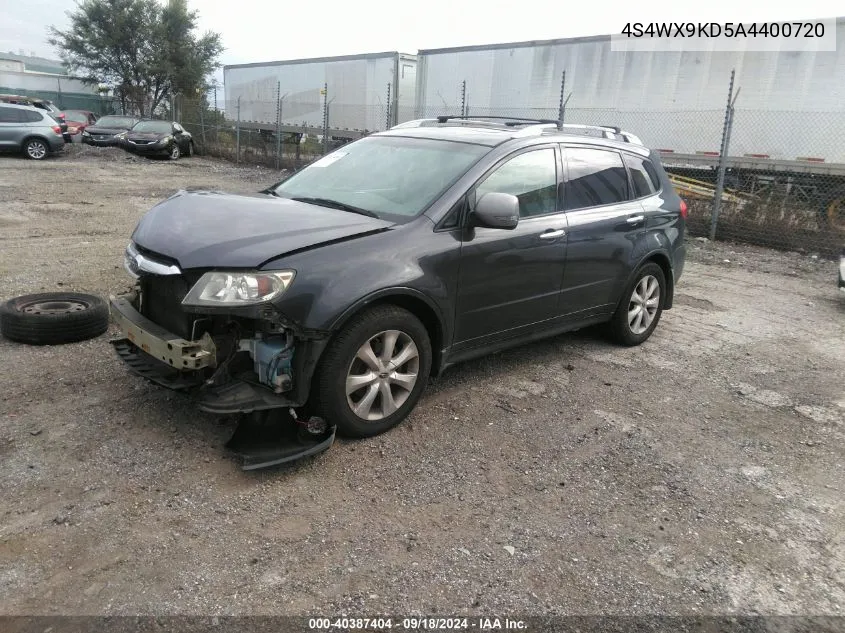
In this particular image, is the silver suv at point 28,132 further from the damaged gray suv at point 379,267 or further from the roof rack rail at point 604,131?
the roof rack rail at point 604,131

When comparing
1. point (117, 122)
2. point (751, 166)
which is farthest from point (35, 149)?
point (751, 166)

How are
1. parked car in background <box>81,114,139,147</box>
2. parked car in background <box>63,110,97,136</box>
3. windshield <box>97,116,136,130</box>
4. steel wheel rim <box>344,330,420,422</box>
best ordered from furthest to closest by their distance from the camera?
parked car in background <box>63,110,97,136</box> < windshield <box>97,116,136,130</box> < parked car in background <box>81,114,139,147</box> < steel wheel rim <box>344,330,420,422</box>

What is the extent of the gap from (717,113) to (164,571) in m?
13.3

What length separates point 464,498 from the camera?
3.24 meters

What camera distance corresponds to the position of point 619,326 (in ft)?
17.8

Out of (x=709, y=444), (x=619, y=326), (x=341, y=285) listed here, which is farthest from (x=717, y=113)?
(x=341, y=285)

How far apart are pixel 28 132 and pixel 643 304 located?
19.4m

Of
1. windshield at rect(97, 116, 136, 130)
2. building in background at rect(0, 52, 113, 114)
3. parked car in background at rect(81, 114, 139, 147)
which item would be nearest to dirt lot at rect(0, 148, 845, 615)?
parked car in background at rect(81, 114, 139, 147)

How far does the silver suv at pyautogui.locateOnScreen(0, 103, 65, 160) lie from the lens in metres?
18.6

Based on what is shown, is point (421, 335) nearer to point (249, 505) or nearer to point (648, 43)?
point (249, 505)

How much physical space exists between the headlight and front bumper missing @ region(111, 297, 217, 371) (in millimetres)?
229

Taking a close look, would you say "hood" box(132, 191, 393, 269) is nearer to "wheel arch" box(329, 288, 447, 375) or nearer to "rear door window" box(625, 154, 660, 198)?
"wheel arch" box(329, 288, 447, 375)

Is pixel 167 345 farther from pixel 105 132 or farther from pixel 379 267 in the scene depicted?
pixel 105 132

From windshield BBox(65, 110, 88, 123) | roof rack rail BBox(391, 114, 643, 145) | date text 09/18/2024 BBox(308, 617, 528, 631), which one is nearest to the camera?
date text 09/18/2024 BBox(308, 617, 528, 631)
